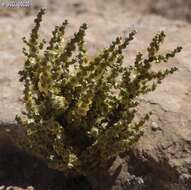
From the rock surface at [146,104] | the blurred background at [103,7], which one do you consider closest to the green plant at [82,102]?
the rock surface at [146,104]

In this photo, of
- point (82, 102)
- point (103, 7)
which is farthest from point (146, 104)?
point (103, 7)

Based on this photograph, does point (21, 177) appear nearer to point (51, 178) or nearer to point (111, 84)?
point (51, 178)

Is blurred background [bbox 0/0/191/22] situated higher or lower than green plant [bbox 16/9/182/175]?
higher

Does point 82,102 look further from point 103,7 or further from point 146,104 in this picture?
point 103,7

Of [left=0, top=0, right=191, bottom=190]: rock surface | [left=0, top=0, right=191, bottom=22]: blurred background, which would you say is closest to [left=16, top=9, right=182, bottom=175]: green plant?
[left=0, top=0, right=191, bottom=190]: rock surface

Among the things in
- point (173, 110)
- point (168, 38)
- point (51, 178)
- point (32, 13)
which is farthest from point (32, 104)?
point (32, 13)

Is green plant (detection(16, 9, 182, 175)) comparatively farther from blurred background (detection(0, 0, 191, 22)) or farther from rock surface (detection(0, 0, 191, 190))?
blurred background (detection(0, 0, 191, 22))
